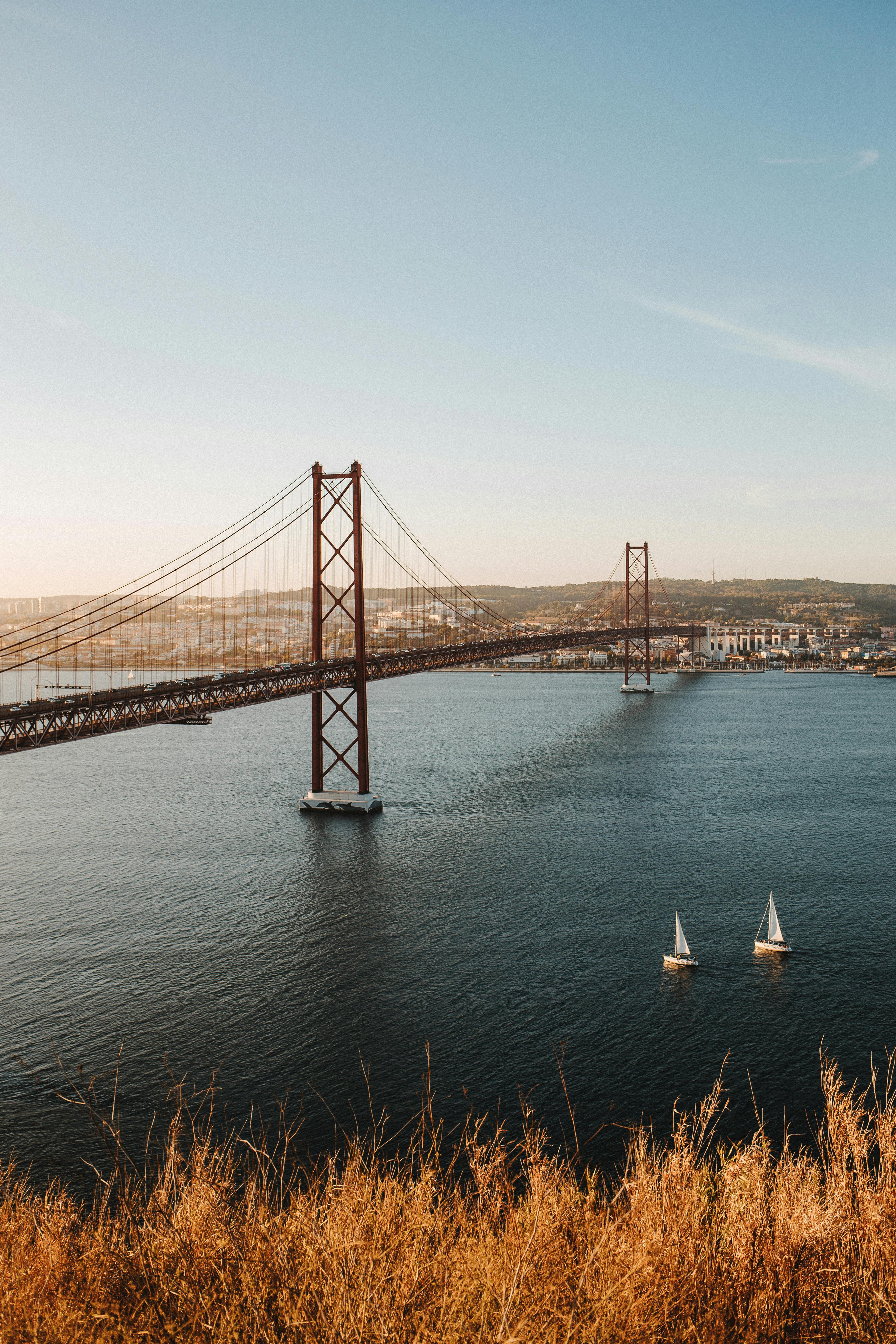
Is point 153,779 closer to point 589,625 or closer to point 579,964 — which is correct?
point 579,964

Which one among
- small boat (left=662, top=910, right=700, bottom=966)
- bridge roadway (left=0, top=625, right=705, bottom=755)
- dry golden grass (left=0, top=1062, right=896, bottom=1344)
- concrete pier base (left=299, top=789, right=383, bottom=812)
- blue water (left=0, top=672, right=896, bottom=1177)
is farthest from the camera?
concrete pier base (left=299, top=789, right=383, bottom=812)

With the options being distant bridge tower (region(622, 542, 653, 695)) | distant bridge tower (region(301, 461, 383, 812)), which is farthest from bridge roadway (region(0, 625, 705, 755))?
distant bridge tower (region(622, 542, 653, 695))

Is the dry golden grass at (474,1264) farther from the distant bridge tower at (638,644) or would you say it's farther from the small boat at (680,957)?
the distant bridge tower at (638,644)

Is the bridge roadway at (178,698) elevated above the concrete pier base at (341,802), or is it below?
above

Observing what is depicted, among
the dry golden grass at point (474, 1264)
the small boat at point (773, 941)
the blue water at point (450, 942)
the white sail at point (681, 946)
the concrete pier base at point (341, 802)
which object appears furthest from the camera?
the concrete pier base at point (341, 802)

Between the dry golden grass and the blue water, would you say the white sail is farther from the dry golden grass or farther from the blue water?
the dry golden grass

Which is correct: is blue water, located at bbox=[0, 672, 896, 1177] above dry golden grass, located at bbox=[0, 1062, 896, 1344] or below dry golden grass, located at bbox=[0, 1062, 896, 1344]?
below

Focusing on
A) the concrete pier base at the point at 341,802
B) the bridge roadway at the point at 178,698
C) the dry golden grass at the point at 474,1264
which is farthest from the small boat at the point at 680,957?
the concrete pier base at the point at 341,802

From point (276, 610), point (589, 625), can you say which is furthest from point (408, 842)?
point (589, 625)
